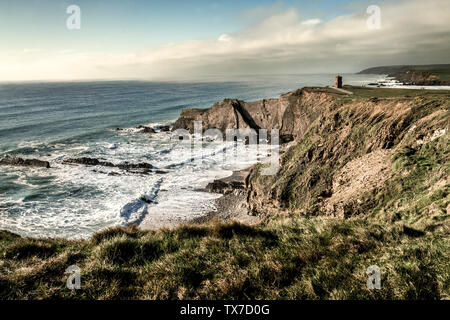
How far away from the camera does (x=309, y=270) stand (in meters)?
4.59

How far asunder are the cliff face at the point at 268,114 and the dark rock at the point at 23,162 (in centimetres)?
2591

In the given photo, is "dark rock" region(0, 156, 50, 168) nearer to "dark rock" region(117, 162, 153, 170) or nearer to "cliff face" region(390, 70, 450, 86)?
"dark rock" region(117, 162, 153, 170)

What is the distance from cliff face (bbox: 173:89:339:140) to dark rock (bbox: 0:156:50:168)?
2591 centimetres

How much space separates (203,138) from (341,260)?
4581 cm

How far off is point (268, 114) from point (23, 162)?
39346mm

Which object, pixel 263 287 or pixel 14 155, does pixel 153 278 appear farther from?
pixel 14 155

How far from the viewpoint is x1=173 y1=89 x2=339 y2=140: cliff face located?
125ft

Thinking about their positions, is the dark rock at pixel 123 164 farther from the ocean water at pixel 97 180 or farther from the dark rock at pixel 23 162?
A: the dark rock at pixel 23 162

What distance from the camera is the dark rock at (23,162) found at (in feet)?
111

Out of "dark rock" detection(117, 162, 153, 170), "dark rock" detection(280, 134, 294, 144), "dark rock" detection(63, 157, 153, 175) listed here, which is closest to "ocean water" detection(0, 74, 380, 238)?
"dark rock" detection(63, 157, 153, 175)

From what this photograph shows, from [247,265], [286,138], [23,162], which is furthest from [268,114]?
[247,265]

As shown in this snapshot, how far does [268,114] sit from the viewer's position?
45938mm

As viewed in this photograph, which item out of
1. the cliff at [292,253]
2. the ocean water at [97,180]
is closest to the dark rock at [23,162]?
the ocean water at [97,180]

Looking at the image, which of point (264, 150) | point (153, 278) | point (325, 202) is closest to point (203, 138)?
point (264, 150)
